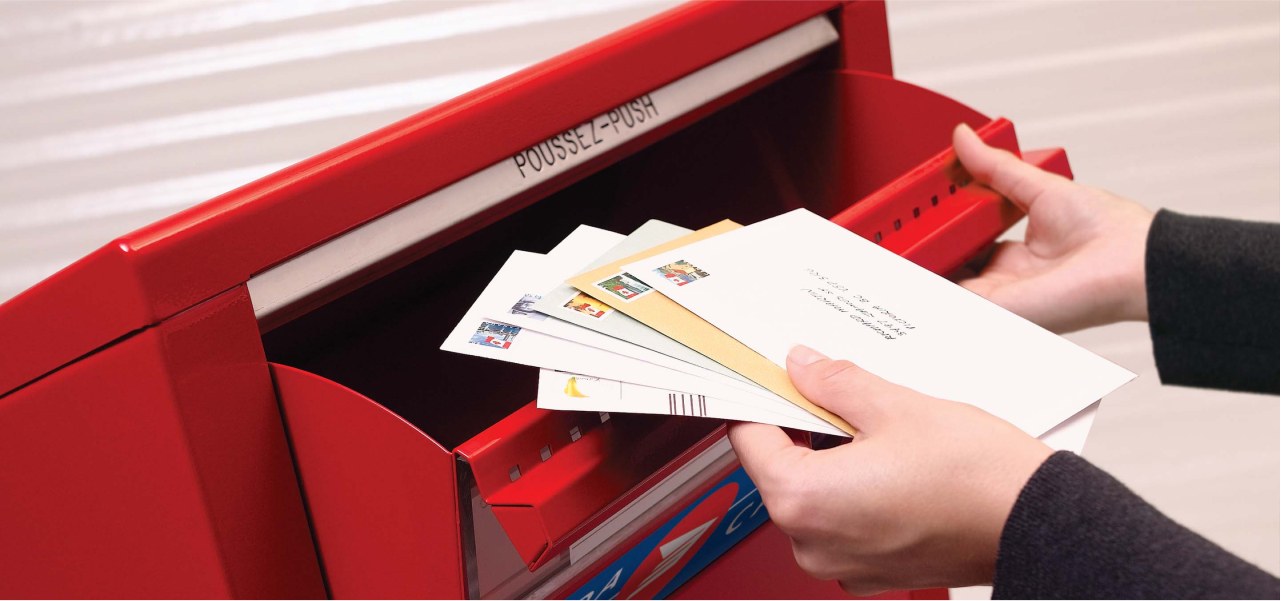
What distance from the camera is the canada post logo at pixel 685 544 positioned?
1.16 metres

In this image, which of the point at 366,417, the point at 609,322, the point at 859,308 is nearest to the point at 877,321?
the point at 859,308

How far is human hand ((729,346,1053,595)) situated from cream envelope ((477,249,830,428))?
31 mm

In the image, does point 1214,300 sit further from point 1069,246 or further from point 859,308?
point 859,308

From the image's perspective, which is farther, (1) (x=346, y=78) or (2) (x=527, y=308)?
(1) (x=346, y=78)

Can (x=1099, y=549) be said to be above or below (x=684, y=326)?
below

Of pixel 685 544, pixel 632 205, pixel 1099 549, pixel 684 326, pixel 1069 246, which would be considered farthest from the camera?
pixel 632 205

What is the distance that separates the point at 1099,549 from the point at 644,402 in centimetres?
37

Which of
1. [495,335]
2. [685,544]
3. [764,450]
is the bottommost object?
[685,544]

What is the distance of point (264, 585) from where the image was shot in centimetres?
106

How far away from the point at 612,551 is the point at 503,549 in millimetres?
133

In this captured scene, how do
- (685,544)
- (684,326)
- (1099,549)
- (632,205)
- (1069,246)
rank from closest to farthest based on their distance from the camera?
1. (1099,549)
2. (684,326)
3. (685,544)
4. (1069,246)
5. (632,205)

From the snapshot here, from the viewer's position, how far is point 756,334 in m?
0.95

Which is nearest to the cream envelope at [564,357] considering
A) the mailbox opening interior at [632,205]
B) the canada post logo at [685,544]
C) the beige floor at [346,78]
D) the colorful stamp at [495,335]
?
the colorful stamp at [495,335]

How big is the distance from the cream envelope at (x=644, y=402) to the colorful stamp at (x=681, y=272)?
156 millimetres
